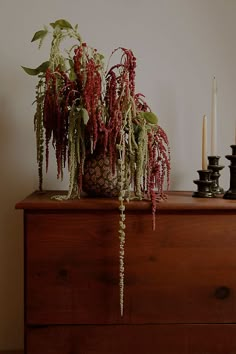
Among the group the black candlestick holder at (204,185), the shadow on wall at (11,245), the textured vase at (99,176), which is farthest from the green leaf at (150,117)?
the shadow on wall at (11,245)

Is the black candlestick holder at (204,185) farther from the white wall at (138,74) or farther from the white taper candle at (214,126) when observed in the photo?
the white wall at (138,74)

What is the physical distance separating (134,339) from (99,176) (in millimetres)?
498

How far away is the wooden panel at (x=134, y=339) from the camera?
4.54 feet

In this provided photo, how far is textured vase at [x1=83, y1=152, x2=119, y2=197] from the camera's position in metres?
1.44

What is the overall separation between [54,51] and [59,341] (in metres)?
0.88

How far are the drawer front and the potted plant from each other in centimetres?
6

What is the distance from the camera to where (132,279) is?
1.39 metres

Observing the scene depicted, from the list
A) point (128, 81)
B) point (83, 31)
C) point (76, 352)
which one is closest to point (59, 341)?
point (76, 352)

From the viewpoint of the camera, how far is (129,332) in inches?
54.9

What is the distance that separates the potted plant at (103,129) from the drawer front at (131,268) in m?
0.06

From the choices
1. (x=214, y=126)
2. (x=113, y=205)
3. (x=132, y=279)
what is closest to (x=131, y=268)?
(x=132, y=279)

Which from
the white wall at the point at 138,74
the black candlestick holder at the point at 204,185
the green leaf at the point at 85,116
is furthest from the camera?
the white wall at the point at 138,74

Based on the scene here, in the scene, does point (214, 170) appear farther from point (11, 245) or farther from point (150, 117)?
point (11, 245)

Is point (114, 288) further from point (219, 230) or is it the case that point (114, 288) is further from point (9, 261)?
point (9, 261)
